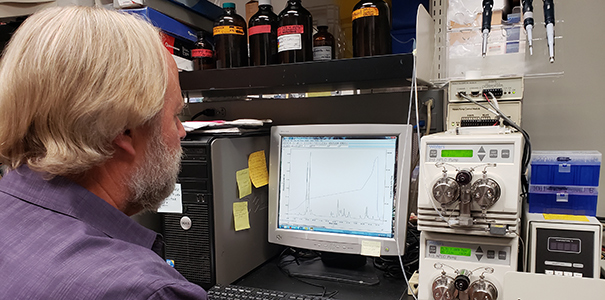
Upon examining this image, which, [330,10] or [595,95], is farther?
[330,10]

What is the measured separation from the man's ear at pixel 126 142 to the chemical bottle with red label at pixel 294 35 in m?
0.60

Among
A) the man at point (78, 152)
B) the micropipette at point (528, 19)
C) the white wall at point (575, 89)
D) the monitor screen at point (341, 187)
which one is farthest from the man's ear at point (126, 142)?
the white wall at point (575, 89)

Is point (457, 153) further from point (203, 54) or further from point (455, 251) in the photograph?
point (203, 54)

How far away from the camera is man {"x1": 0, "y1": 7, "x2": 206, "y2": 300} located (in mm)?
510

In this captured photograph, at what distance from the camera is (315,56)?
1204mm

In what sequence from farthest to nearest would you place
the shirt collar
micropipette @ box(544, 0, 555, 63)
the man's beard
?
micropipette @ box(544, 0, 555, 63)
the man's beard
the shirt collar

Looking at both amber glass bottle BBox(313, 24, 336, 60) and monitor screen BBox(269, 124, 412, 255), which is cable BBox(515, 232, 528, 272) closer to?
monitor screen BBox(269, 124, 412, 255)

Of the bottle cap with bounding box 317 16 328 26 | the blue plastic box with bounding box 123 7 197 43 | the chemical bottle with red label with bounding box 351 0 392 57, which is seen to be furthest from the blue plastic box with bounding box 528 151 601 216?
the blue plastic box with bounding box 123 7 197 43

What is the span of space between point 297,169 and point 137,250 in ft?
2.26

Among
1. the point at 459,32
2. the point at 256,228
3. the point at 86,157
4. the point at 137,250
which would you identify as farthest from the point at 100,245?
the point at 459,32

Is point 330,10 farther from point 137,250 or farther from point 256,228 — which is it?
point 137,250

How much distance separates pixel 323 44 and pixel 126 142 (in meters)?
0.73

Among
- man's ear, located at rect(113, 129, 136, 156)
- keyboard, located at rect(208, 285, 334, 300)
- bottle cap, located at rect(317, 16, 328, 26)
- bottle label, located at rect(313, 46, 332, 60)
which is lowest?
keyboard, located at rect(208, 285, 334, 300)

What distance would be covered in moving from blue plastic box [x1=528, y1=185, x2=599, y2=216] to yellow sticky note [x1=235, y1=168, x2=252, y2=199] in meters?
0.79
